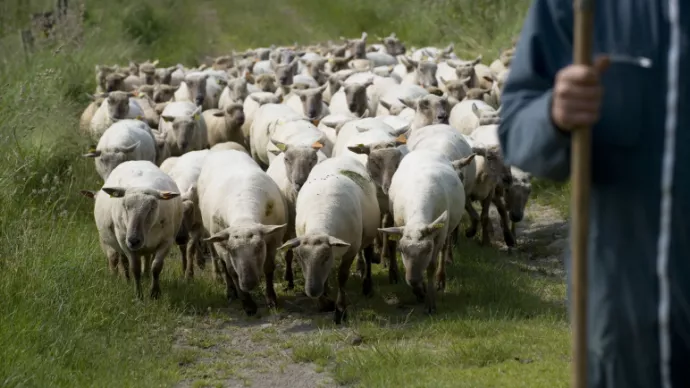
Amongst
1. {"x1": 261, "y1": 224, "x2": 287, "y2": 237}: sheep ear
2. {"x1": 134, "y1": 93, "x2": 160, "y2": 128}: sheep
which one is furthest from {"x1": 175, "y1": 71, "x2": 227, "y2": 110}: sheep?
{"x1": 261, "y1": 224, "x2": 287, "y2": 237}: sheep ear

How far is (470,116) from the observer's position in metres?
13.2

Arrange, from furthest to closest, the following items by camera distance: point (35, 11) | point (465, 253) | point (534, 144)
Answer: point (35, 11) → point (465, 253) → point (534, 144)

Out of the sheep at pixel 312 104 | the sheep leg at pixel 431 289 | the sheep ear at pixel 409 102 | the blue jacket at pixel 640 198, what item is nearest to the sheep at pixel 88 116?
the sheep at pixel 312 104

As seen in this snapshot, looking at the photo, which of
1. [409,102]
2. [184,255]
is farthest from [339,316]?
[409,102]

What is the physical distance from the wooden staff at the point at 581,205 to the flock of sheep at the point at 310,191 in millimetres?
5917

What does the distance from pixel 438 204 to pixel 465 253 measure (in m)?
2.05

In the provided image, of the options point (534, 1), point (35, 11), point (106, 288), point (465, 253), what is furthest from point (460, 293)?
point (35, 11)

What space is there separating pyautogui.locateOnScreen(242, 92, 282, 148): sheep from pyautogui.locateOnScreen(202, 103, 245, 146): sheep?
0.47 feet

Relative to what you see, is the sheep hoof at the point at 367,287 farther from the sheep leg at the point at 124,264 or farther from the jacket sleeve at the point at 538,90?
the jacket sleeve at the point at 538,90

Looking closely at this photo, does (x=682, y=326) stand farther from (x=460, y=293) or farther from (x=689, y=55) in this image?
(x=460, y=293)

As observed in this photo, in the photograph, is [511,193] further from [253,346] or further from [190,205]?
[253,346]

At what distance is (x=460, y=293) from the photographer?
9133 mm

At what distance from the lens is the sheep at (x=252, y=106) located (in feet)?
50.1

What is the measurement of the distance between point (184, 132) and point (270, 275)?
200 inches
